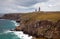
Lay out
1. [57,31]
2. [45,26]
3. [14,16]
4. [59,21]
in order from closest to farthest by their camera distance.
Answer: [57,31]
[59,21]
[45,26]
[14,16]

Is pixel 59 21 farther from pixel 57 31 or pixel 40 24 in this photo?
pixel 40 24

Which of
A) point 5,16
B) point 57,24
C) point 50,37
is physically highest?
point 57,24

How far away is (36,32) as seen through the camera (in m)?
42.0

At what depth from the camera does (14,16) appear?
13088 centimetres

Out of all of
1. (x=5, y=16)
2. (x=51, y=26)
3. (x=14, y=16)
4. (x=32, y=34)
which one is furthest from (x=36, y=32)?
(x=5, y=16)

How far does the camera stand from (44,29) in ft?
131

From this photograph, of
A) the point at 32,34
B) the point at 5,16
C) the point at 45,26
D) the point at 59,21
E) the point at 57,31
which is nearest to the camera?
the point at 57,31

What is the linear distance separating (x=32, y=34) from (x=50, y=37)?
8.82 meters

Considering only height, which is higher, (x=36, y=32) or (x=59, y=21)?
(x=59, y=21)

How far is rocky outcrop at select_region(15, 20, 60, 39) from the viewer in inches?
1394

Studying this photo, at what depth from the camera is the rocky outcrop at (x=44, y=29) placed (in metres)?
35.4

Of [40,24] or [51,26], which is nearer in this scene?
[51,26]

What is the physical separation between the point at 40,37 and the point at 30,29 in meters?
8.59

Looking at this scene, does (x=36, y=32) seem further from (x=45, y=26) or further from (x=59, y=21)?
(x=59, y=21)
